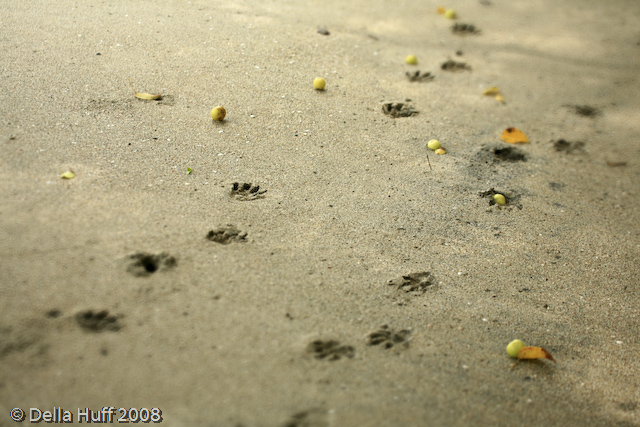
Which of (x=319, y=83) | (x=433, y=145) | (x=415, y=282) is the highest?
(x=319, y=83)

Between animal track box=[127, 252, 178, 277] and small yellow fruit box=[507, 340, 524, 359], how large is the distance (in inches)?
57.1

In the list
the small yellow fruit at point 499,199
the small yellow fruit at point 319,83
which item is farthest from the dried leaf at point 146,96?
the small yellow fruit at point 499,199

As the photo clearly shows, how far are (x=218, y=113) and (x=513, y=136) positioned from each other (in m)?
2.02

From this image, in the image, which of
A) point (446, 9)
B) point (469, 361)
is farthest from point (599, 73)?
point (469, 361)

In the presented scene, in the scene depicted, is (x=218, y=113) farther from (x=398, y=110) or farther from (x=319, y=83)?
(x=398, y=110)

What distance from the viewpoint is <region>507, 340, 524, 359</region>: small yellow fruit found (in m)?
2.03

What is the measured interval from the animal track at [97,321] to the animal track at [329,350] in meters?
0.73

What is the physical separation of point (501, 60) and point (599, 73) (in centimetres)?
85

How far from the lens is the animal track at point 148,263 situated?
1990 millimetres

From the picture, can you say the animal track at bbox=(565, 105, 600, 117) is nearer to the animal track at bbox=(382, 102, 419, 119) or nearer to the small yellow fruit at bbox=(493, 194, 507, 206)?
the animal track at bbox=(382, 102, 419, 119)

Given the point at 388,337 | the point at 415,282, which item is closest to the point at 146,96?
the point at 415,282

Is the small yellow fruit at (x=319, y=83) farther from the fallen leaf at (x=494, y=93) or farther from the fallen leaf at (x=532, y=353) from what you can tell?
the fallen leaf at (x=532, y=353)

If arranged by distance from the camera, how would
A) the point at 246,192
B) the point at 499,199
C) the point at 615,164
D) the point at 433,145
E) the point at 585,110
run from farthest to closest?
the point at 585,110 → the point at 615,164 → the point at 433,145 → the point at 499,199 → the point at 246,192

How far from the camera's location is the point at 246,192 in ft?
8.40
